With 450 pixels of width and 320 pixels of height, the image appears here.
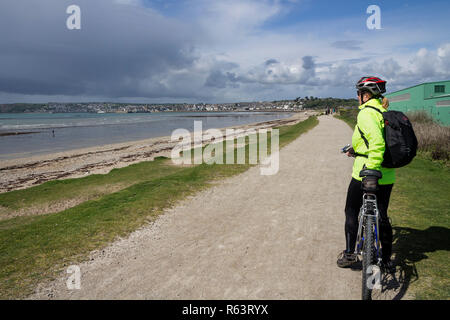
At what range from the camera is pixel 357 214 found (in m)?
4.06

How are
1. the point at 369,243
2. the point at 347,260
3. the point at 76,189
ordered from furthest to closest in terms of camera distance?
1. the point at 76,189
2. the point at 347,260
3. the point at 369,243

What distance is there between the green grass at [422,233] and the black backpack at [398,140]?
5.45ft

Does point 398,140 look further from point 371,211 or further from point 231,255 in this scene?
point 231,255

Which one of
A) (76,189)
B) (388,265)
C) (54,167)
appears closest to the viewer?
(388,265)

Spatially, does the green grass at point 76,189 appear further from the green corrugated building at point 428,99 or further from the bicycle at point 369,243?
the green corrugated building at point 428,99

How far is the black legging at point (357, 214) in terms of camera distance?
3.75 metres

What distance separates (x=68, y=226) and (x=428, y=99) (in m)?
29.0

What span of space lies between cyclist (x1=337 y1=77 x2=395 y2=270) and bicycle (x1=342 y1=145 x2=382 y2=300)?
16 cm

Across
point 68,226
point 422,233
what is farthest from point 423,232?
point 68,226

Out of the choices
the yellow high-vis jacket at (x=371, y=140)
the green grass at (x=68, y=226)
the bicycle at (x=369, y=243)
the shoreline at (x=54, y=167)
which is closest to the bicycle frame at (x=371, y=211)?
the bicycle at (x=369, y=243)

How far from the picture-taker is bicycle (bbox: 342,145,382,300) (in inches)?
135

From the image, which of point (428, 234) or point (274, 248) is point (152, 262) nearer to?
point (274, 248)

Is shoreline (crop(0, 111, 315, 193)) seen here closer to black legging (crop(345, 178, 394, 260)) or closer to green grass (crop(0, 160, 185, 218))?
green grass (crop(0, 160, 185, 218))

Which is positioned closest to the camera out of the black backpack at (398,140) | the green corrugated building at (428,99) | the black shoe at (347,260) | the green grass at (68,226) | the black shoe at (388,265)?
the black backpack at (398,140)
